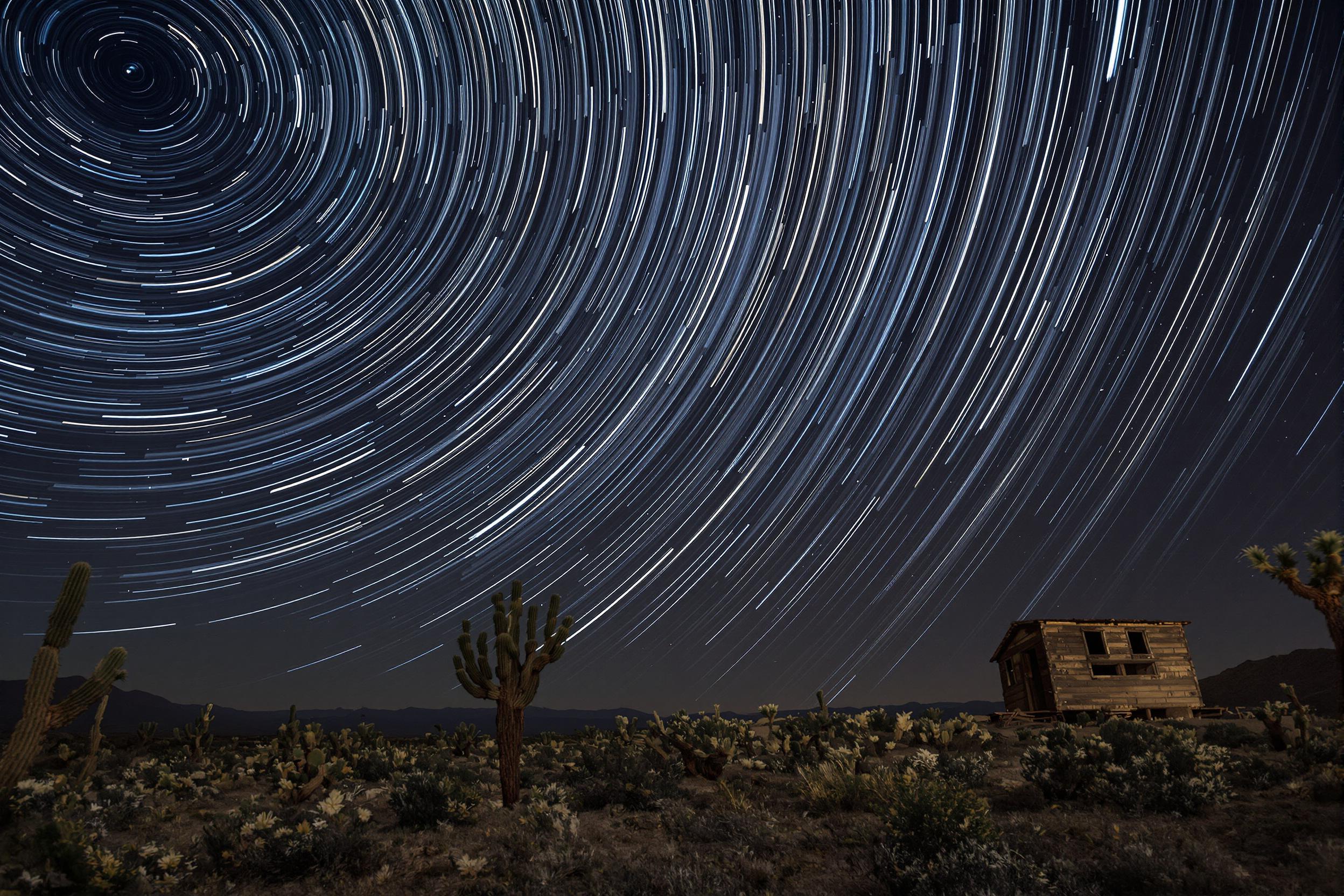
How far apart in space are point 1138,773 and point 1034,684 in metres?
18.8

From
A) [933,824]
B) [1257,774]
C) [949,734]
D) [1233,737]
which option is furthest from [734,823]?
[1233,737]

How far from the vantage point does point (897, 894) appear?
6.92 metres

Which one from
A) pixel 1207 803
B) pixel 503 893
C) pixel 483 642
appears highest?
pixel 483 642

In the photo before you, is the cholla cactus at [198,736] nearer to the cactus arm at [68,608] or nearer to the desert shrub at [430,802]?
the cactus arm at [68,608]

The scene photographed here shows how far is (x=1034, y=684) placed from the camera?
27203mm

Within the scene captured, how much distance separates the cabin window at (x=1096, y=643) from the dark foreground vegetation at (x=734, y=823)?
7.86 metres

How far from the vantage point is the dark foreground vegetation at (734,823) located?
7.13 metres

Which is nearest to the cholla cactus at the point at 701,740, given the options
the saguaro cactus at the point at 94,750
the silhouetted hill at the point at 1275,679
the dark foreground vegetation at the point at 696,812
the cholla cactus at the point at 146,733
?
the dark foreground vegetation at the point at 696,812

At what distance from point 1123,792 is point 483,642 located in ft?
40.2

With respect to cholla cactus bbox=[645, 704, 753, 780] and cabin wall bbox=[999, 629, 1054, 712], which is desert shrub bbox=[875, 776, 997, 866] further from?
cabin wall bbox=[999, 629, 1054, 712]

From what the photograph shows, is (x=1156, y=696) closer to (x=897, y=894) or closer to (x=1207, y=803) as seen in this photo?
(x=1207, y=803)

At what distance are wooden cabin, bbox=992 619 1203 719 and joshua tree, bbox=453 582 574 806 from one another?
20786 mm

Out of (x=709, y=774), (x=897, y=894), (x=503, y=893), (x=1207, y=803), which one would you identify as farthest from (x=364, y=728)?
(x=1207, y=803)

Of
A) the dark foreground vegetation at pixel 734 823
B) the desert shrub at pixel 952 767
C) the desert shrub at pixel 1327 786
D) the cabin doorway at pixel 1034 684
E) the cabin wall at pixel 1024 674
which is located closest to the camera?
the dark foreground vegetation at pixel 734 823
